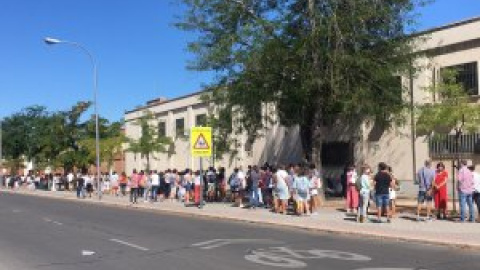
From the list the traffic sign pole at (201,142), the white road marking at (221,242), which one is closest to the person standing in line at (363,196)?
the white road marking at (221,242)

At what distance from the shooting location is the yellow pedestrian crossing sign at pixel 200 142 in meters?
30.0

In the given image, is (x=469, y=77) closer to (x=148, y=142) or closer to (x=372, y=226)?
(x=372, y=226)

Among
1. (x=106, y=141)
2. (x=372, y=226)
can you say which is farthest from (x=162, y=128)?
(x=372, y=226)

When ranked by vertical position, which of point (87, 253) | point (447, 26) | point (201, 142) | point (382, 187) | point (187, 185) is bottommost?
point (87, 253)

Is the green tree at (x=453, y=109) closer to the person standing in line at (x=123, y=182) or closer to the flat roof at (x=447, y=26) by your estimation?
the flat roof at (x=447, y=26)

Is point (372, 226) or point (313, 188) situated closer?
point (372, 226)

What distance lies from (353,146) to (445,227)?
18.9 meters

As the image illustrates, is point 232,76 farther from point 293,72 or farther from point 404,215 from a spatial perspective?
point 404,215

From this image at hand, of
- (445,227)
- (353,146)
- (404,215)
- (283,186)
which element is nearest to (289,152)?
(353,146)

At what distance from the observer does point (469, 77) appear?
30422 millimetres

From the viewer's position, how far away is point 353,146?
3788cm

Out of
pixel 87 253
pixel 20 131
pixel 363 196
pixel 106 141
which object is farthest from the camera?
pixel 20 131

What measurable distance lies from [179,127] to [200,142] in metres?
27.6

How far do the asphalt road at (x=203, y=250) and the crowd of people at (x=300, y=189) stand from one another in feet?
9.60
